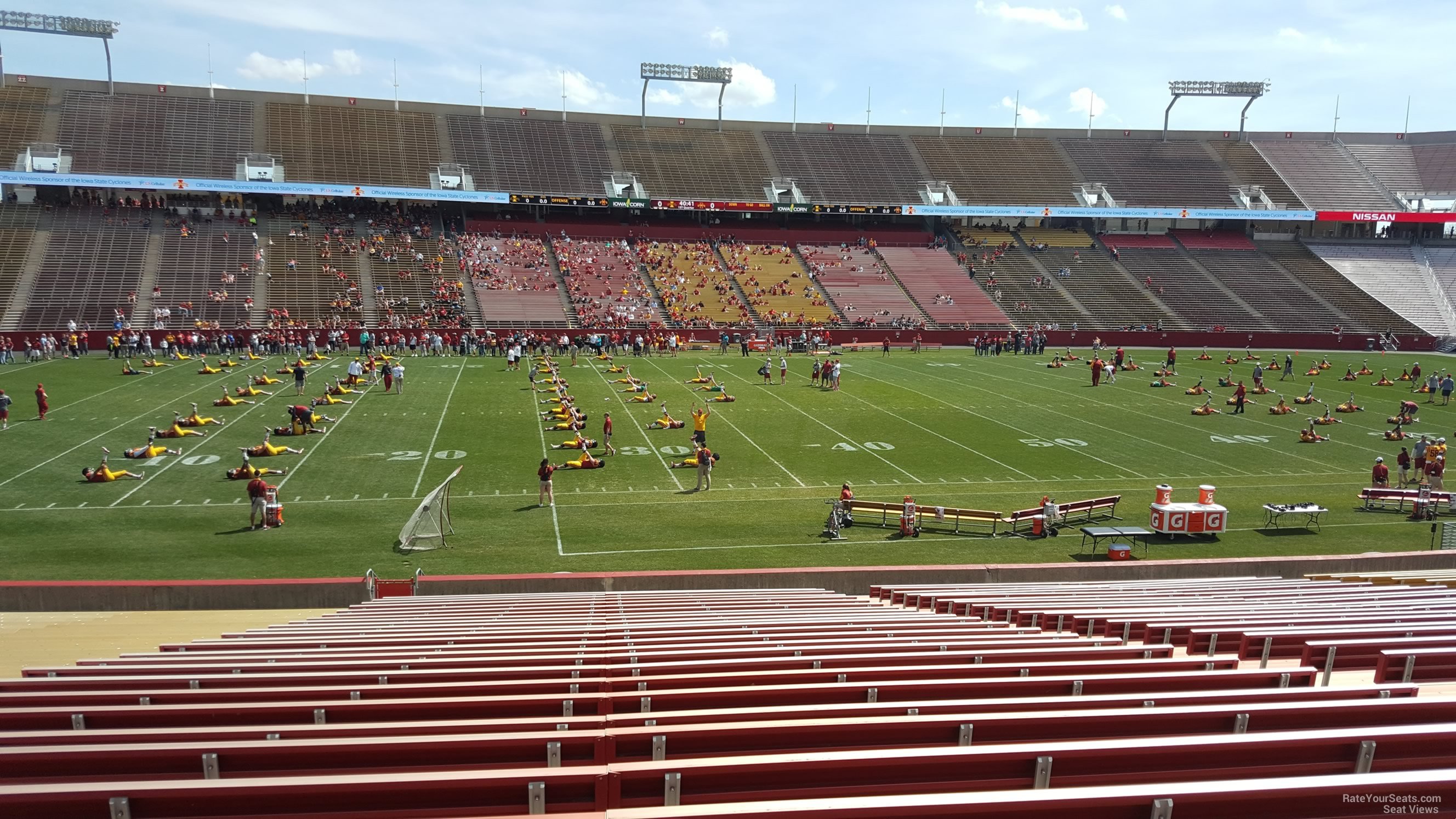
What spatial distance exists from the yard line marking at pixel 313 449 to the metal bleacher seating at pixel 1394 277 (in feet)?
232

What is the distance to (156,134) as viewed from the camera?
2650 inches

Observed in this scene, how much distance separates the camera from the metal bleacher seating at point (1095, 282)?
65.8m

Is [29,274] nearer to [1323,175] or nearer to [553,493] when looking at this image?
[553,493]

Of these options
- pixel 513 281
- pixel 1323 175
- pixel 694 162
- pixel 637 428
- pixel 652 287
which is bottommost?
pixel 637 428

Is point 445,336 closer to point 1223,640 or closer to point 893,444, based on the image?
point 893,444

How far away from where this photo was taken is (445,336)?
53219 mm

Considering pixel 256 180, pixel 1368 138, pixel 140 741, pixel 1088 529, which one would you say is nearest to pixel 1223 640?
pixel 140 741

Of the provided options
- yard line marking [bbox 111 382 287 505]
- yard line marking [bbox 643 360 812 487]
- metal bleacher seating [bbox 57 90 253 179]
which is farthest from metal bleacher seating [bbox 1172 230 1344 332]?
metal bleacher seating [bbox 57 90 253 179]

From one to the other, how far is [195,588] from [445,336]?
4081cm

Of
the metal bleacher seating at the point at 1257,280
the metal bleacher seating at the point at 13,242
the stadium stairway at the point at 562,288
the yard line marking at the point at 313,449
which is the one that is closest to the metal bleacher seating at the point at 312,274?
the stadium stairway at the point at 562,288

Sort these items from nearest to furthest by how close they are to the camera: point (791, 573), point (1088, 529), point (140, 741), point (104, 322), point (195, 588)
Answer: point (140, 741)
point (195, 588)
point (791, 573)
point (1088, 529)
point (104, 322)

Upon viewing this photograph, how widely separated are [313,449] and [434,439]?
3396mm

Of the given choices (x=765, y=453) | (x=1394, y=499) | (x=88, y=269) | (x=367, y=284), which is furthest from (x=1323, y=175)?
(x=88, y=269)

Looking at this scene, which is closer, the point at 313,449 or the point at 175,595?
the point at 175,595
